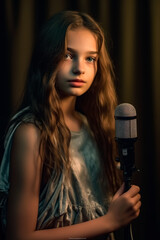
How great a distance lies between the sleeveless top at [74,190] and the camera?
1.01 meters

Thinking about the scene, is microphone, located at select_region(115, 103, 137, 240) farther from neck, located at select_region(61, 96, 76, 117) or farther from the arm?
neck, located at select_region(61, 96, 76, 117)

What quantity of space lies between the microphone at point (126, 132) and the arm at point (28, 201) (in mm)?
129

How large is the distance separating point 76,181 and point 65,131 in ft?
0.55

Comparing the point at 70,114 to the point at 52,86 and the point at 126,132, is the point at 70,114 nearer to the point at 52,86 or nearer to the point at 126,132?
the point at 52,86

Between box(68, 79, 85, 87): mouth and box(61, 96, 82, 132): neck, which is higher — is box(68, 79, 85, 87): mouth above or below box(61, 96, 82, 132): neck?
above

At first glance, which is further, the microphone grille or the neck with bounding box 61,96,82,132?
the neck with bounding box 61,96,82,132

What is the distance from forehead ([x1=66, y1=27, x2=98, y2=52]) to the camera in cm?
103

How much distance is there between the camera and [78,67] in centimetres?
102

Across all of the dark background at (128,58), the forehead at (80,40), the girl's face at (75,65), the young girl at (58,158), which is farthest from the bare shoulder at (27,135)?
the dark background at (128,58)

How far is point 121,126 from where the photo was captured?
36.7 inches

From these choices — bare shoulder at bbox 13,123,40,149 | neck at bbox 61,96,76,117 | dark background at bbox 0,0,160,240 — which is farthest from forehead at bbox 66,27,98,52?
dark background at bbox 0,0,160,240

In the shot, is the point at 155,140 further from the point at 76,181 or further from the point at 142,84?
the point at 76,181

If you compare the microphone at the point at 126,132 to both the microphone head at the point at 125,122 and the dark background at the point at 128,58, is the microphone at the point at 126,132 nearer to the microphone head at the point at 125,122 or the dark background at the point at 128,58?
the microphone head at the point at 125,122

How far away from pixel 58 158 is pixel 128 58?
732 mm
